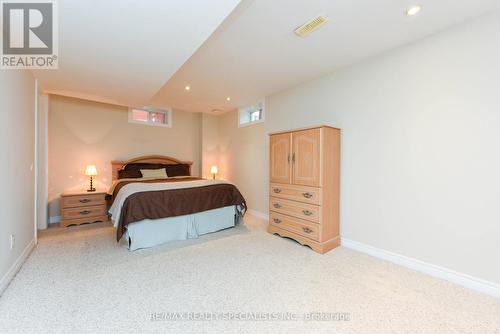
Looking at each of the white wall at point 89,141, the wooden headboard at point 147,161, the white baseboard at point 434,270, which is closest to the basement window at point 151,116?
the white wall at point 89,141

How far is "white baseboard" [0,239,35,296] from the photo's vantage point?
1849 millimetres

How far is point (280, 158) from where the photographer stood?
132 inches

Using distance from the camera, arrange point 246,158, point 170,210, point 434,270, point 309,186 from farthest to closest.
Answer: point 246,158 → point 170,210 → point 309,186 → point 434,270

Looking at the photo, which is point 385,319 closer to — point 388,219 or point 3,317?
point 388,219

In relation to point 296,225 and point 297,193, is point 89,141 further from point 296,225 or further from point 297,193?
point 296,225

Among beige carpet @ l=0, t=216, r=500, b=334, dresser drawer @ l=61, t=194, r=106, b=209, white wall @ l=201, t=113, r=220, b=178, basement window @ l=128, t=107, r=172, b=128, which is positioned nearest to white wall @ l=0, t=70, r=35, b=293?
beige carpet @ l=0, t=216, r=500, b=334

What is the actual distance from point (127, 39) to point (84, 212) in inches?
128

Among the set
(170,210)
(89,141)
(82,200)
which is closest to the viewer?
(170,210)

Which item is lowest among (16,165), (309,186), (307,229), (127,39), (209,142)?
(307,229)

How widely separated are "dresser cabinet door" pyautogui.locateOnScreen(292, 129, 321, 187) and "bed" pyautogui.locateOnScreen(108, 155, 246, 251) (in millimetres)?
1273

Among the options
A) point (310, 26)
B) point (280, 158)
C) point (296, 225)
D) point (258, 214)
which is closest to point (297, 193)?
point (296, 225)

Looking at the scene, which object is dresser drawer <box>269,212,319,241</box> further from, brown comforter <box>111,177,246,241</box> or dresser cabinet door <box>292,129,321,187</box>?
brown comforter <box>111,177,246,241</box>

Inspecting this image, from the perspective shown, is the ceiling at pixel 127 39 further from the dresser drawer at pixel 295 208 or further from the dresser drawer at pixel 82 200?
the dresser drawer at pixel 295 208

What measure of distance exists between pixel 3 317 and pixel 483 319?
362 centimetres
